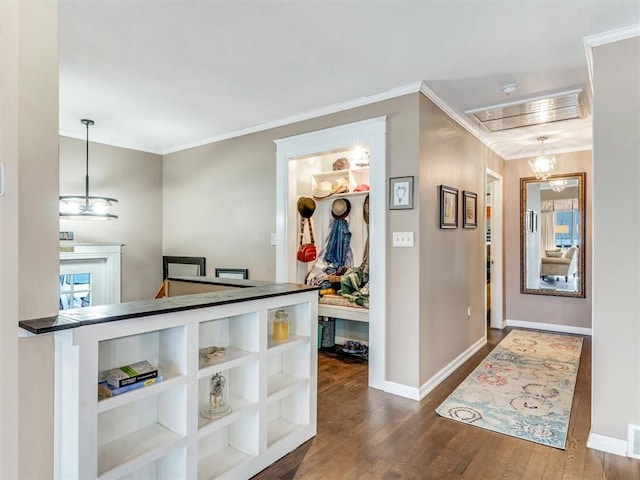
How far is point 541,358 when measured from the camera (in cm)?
388

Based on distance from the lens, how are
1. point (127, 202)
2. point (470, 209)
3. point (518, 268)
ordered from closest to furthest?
1. point (470, 209)
2. point (127, 202)
3. point (518, 268)

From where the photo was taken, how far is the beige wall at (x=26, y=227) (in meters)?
1.33

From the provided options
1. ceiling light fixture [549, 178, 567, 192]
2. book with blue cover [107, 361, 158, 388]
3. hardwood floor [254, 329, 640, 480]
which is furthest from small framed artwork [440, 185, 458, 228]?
book with blue cover [107, 361, 158, 388]

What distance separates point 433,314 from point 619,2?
7.60 feet

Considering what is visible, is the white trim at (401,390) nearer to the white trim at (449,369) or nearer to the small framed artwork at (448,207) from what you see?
the white trim at (449,369)

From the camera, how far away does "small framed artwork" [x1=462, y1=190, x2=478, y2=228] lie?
150 inches

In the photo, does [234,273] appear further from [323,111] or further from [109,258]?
[323,111]

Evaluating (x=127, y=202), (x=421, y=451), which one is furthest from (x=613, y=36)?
(x=127, y=202)

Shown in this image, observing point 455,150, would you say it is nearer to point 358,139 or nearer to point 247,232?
point 358,139

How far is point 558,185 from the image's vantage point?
509 centimetres

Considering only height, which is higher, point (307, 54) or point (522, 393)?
point (307, 54)

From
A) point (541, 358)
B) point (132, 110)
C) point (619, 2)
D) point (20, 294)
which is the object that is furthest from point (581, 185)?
point (20, 294)

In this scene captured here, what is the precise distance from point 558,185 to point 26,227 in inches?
225

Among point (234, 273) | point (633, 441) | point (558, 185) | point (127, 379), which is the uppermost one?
point (558, 185)
